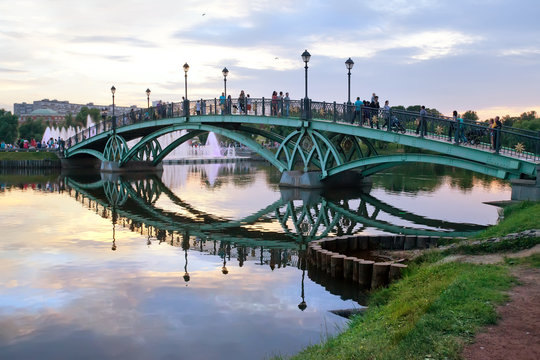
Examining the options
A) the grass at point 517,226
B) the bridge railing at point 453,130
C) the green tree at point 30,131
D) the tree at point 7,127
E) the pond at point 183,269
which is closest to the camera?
the pond at point 183,269

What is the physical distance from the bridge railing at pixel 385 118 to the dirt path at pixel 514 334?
47.9 feet

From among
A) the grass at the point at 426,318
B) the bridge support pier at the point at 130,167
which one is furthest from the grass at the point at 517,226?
the bridge support pier at the point at 130,167

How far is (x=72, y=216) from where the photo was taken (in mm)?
23719

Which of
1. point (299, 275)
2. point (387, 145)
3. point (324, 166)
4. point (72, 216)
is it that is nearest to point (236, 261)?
point (299, 275)

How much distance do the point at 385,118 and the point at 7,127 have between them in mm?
91275

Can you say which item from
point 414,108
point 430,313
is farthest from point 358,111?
point 414,108

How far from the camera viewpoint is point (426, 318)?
7.10 meters

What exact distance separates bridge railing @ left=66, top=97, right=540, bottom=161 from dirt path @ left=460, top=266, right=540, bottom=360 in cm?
1460

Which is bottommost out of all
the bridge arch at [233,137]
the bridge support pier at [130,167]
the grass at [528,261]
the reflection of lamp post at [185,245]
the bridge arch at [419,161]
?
the reflection of lamp post at [185,245]

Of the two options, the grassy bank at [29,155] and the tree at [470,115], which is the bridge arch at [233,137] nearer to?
the grassy bank at [29,155]

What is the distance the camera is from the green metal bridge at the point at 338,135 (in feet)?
76.0

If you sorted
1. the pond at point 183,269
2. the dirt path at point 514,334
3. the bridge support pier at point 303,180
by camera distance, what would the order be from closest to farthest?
the dirt path at point 514,334 → the pond at point 183,269 → the bridge support pier at point 303,180

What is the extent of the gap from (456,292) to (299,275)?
17.5 feet

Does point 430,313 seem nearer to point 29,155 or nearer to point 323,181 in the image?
point 323,181
